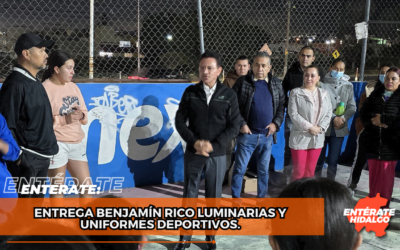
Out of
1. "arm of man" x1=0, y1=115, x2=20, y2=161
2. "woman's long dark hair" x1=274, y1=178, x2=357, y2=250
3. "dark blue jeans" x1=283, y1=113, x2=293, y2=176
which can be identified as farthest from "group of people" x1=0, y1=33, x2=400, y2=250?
"woman's long dark hair" x1=274, y1=178, x2=357, y2=250

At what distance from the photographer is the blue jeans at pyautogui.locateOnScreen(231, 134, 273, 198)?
4.55 metres

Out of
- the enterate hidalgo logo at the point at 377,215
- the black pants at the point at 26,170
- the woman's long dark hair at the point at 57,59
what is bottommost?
the enterate hidalgo logo at the point at 377,215

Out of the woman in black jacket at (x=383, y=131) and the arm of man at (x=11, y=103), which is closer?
the arm of man at (x=11, y=103)

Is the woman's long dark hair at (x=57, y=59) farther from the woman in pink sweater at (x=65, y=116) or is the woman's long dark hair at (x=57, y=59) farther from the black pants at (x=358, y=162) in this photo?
the black pants at (x=358, y=162)

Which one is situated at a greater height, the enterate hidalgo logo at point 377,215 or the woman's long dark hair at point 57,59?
the woman's long dark hair at point 57,59

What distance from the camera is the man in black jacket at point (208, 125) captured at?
11.8 ft

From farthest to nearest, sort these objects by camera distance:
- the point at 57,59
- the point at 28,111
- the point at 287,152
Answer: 1. the point at 287,152
2. the point at 57,59
3. the point at 28,111

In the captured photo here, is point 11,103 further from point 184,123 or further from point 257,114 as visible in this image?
point 257,114

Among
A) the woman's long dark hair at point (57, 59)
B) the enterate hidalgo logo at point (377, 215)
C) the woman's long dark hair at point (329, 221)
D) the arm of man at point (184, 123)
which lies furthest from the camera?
the enterate hidalgo logo at point (377, 215)

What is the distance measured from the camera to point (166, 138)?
5.49m

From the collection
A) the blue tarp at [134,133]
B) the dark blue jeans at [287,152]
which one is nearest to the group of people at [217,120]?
the dark blue jeans at [287,152]

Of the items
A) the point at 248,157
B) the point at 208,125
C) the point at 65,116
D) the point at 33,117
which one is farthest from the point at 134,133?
the point at 33,117

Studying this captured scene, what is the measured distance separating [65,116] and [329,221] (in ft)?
10.5

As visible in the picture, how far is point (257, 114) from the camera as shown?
4555 mm
